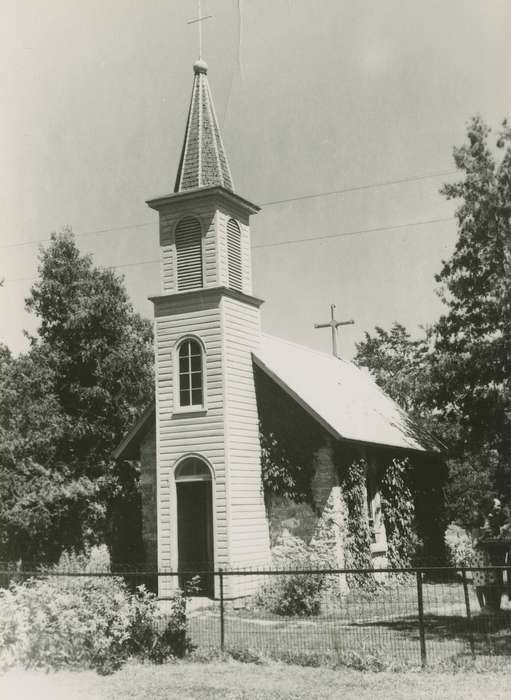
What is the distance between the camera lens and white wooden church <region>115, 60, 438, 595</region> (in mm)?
19281

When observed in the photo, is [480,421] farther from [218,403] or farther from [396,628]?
[396,628]

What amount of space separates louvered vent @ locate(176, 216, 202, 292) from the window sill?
125 inches

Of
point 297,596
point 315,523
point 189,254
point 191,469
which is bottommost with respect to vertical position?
point 297,596

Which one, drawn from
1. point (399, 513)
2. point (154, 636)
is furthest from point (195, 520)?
point (154, 636)

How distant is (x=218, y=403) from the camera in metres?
19.4

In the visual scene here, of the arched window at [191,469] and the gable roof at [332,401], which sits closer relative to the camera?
the arched window at [191,469]

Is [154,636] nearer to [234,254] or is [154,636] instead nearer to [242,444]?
Answer: [242,444]

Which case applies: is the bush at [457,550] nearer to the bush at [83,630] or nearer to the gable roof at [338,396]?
the gable roof at [338,396]

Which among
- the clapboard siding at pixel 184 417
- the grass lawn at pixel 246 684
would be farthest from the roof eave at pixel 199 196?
the grass lawn at pixel 246 684

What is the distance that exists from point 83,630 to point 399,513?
14.1 m

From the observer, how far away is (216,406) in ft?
63.6

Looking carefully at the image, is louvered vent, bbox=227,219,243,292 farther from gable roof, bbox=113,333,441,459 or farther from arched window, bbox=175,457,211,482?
arched window, bbox=175,457,211,482

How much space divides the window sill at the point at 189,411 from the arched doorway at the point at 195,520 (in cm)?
113

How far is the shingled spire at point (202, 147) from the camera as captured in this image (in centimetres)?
2072
